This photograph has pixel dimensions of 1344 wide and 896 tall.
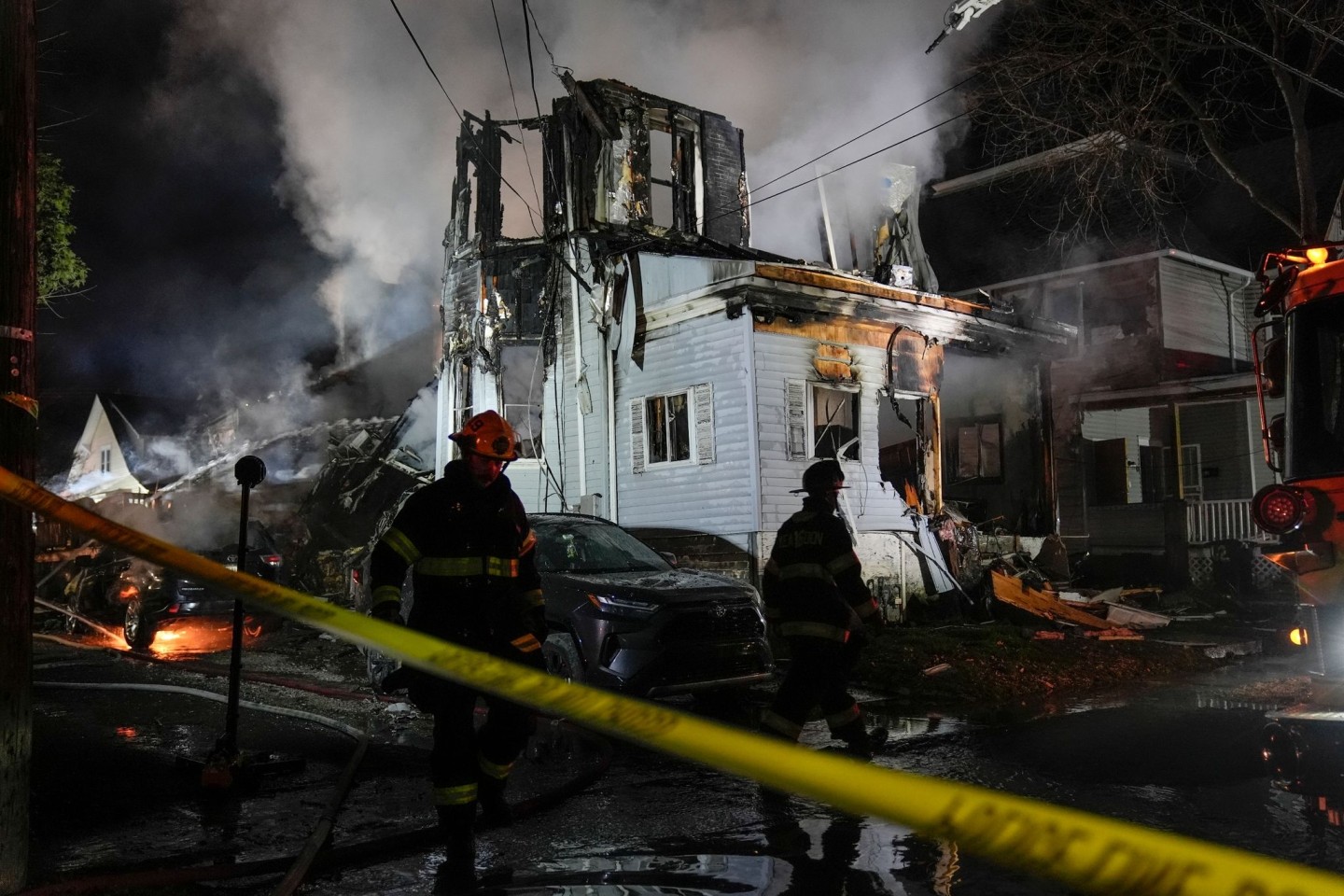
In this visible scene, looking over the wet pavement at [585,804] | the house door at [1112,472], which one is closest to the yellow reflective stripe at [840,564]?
the wet pavement at [585,804]

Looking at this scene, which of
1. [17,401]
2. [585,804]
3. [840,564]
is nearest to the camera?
[17,401]

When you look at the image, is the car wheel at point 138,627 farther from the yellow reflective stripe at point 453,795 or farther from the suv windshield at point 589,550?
the yellow reflective stripe at point 453,795

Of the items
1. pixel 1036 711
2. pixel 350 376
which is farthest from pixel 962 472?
pixel 350 376

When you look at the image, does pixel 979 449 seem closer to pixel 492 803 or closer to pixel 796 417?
pixel 796 417

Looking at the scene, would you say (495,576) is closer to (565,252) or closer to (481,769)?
(481,769)

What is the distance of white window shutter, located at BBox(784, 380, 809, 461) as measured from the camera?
13875mm

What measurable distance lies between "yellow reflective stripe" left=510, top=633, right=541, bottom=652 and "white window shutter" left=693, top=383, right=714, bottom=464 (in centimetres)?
972

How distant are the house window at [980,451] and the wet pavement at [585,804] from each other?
32.0 feet

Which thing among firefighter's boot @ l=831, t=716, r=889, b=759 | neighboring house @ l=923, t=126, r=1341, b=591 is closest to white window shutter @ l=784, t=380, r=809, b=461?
firefighter's boot @ l=831, t=716, r=889, b=759

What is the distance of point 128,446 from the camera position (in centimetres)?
4134

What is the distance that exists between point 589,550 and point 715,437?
5.66m

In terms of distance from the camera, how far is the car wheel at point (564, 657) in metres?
7.43

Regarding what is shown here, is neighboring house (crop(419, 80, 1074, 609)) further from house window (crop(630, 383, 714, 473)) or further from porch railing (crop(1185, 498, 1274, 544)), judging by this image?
porch railing (crop(1185, 498, 1274, 544))

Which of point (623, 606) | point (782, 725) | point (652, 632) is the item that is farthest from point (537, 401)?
point (782, 725)
